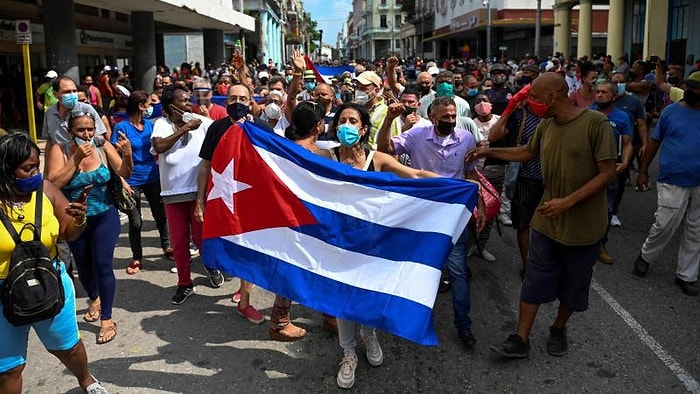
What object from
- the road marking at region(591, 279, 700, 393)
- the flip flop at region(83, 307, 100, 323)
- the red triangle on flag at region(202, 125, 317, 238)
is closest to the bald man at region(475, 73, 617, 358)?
the road marking at region(591, 279, 700, 393)

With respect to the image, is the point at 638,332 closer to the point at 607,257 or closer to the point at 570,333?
the point at 570,333

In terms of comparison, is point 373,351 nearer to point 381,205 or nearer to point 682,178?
point 381,205

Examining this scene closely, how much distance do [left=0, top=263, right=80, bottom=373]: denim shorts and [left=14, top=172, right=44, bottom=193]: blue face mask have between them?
1.71 feet

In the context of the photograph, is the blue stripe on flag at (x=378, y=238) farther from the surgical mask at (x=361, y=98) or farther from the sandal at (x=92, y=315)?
the surgical mask at (x=361, y=98)

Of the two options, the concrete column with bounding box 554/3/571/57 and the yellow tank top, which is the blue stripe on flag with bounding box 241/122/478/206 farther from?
the concrete column with bounding box 554/3/571/57

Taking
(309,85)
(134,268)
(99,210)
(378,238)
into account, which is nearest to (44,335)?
(99,210)

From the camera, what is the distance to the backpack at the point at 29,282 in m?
2.99

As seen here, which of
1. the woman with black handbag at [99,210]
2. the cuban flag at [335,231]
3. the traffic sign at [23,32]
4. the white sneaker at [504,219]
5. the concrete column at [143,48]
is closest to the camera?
the cuban flag at [335,231]

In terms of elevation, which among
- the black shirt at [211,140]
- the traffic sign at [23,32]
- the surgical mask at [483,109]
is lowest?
the black shirt at [211,140]

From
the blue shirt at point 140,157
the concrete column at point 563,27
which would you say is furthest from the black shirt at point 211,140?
the concrete column at point 563,27

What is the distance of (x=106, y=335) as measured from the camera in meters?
4.64

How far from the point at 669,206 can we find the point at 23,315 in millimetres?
5077

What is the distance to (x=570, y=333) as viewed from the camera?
4.63m

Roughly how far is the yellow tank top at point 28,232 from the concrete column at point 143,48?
18470mm
